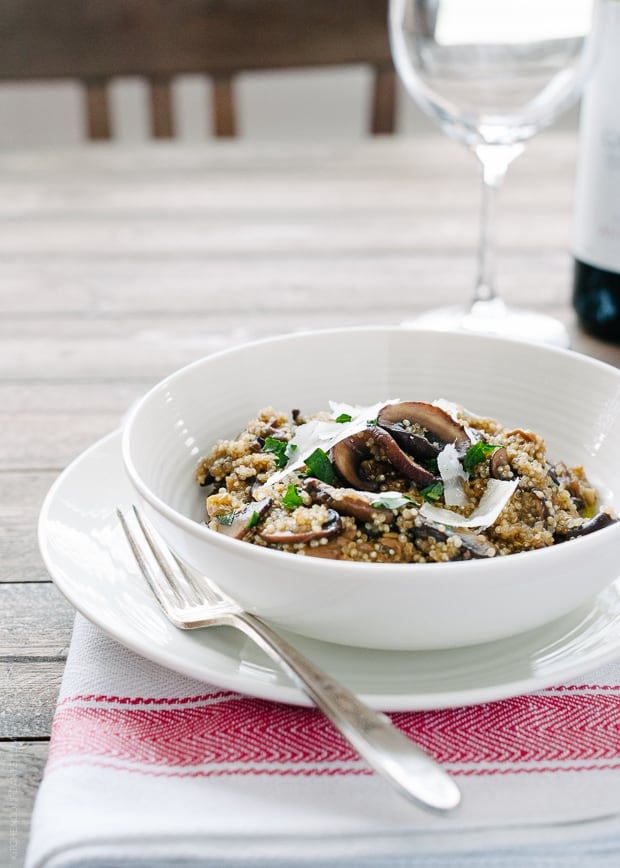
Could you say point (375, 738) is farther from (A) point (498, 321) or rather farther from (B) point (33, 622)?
(A) point (498, 321)

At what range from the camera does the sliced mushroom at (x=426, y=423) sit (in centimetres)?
83

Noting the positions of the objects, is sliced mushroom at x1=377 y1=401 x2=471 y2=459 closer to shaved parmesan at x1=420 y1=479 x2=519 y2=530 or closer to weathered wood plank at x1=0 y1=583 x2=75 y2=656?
shaved parmesan at x1=420 y1=479 x2=519 y2=530

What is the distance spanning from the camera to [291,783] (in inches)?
23.8

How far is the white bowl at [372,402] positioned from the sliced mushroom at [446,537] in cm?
7

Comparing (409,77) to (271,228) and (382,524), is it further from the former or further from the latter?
(382,524)

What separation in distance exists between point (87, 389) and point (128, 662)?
0.65m

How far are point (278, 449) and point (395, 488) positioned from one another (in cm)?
12

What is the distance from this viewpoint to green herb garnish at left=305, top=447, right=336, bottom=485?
2.59ft

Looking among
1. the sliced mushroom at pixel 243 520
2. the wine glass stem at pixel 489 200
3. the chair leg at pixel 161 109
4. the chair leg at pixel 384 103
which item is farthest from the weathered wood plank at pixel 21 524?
the chair leg at pixel 384 103

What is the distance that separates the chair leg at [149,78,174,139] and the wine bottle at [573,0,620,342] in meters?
1.59

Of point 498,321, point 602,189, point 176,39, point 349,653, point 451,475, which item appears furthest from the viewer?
point 176,39

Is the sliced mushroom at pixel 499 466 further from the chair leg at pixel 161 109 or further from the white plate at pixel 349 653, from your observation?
the chair leg at pixel 161 109

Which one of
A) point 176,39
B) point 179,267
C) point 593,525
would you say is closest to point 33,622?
point 593,525

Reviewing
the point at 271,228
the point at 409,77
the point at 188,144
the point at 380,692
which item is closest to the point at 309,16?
the point at 188,144
